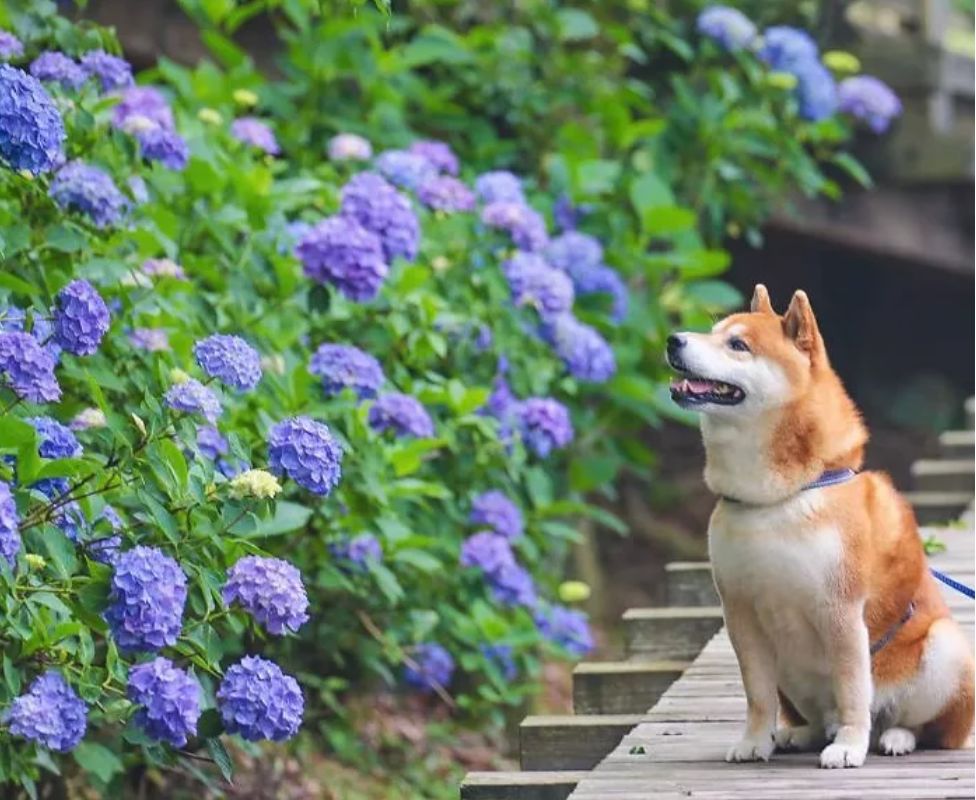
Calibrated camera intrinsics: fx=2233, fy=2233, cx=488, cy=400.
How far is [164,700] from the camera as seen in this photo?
376 cm

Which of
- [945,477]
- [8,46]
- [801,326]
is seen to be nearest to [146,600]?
[801,326]

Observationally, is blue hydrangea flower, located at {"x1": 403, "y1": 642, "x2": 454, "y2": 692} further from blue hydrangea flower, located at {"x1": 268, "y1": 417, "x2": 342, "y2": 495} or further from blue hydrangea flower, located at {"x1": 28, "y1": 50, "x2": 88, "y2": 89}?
blue hydrangea flower, located at {"x1": 268, "y1": 417, "x2": 342, "y2": 495}

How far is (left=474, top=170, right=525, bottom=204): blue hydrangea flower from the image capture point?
670cm

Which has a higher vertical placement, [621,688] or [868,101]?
[868,101]

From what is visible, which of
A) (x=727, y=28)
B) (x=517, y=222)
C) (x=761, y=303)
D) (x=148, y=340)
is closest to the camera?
(x=761, y=303)

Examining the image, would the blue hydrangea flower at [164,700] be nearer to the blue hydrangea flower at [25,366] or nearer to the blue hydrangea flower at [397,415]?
the blue hydrangea flower at [25,366]

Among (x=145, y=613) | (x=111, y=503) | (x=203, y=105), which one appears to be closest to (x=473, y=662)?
(x=203, y=105)

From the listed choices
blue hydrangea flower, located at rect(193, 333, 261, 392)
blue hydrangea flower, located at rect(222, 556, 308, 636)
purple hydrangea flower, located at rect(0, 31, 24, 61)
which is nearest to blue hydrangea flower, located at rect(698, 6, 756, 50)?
purple hydrangea flower, located at rect(0, 31, 24, 61)

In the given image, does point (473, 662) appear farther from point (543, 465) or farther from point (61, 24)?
point (61, 24)

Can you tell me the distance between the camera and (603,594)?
9.48 metres

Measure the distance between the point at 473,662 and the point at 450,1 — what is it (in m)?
2.65

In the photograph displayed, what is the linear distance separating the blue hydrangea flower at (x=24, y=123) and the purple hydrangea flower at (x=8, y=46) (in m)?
0.82

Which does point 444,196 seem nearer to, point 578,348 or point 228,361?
point 578,348

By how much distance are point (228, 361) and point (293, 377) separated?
1.27 meters
